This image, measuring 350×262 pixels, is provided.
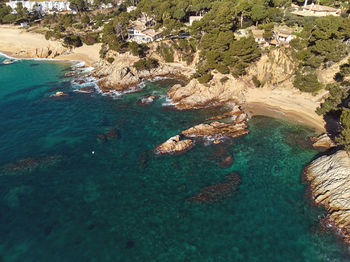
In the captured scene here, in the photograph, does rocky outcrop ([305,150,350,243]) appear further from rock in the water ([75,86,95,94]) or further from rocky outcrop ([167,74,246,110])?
rock in the water ([75,86,95,94])

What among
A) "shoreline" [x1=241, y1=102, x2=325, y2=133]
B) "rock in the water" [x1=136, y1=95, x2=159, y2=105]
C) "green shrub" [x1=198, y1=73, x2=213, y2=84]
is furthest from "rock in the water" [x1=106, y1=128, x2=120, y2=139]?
"shoreline" [x1=241, y1=102, x2=325, y2=133]

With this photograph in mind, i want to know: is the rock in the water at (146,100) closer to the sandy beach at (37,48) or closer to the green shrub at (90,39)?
the sandy beach at (37,48)

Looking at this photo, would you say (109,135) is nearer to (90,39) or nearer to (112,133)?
(112,133)

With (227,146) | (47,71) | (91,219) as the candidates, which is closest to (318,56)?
(227,146)

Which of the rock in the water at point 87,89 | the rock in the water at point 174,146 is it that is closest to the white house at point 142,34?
the rock in the water at point 87,89

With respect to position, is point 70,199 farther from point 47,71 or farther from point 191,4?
point 191,4

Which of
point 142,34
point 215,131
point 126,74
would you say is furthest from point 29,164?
point 142,34
